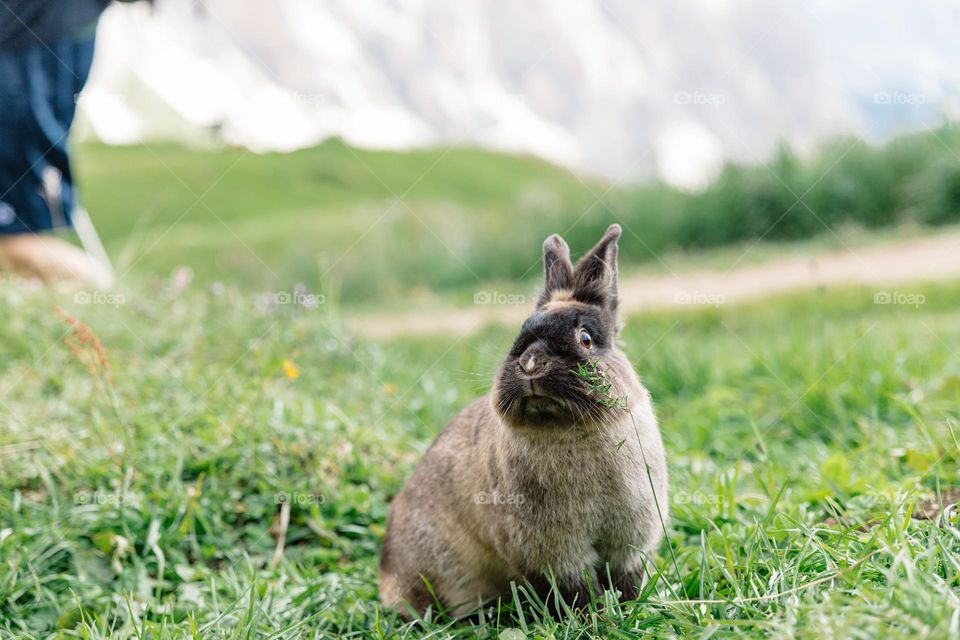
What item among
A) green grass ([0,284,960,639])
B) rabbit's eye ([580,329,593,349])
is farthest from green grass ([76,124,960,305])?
rabbit's eye ([580,329,593,349])

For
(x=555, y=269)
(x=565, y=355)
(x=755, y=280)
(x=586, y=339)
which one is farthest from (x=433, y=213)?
(x=565, y=355)

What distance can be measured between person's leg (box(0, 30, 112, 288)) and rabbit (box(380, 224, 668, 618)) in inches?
242

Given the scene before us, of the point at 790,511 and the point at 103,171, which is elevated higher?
the point at 103,171

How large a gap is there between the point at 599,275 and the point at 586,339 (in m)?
0.32

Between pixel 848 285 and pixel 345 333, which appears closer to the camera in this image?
pixel 345 333

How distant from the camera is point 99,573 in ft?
12.1

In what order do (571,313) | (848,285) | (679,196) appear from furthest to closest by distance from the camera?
(679,196) → (848,285) → (571,313)

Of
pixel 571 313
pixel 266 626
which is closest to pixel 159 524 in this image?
pixel 266 626

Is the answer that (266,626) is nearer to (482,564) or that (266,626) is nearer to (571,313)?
(482,564)

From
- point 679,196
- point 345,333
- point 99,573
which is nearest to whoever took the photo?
point 99,573

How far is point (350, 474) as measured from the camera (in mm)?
4426

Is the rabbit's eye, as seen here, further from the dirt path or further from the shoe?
the shoe

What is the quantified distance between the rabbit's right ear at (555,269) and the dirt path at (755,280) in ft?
15.4

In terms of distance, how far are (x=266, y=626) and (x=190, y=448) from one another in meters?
1.53
